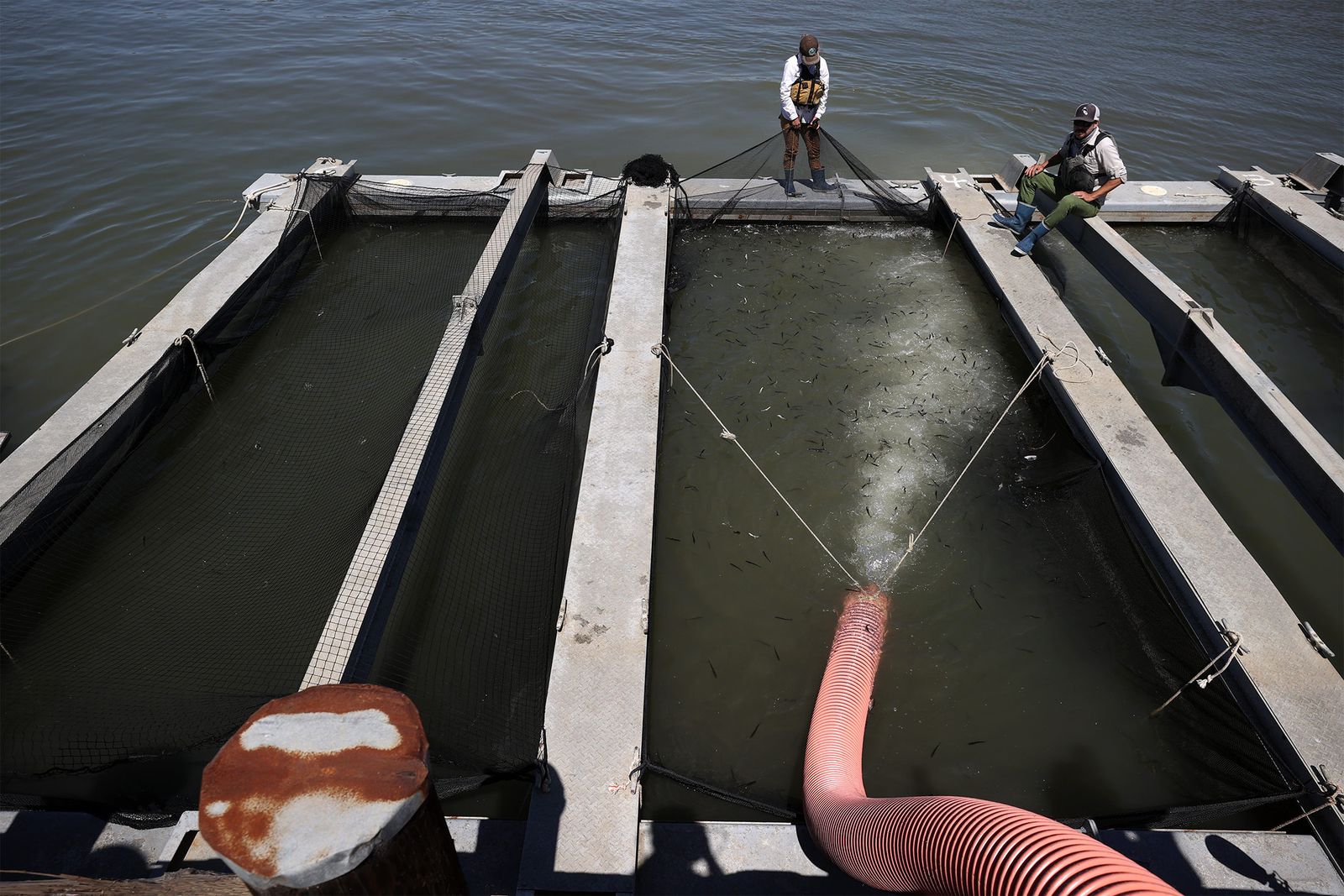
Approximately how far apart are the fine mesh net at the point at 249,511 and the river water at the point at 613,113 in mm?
1531

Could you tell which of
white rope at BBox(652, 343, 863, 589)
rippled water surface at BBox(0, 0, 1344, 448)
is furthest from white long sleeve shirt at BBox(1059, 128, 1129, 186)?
white rope at BBox(652, 343, 863, 589)

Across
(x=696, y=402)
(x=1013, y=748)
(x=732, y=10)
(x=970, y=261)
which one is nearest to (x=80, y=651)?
(x=696, y=402)

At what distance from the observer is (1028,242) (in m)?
7.51

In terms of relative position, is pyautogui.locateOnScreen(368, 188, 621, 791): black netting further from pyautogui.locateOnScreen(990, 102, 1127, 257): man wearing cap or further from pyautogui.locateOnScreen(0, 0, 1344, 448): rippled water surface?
pyautogui.locateOnScreen(990, 102, 1127, 257): man wearing cap

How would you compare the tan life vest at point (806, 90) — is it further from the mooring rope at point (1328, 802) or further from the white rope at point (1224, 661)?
the mooring rope at point (1328, 802)

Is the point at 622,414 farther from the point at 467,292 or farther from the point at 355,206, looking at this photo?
the point at 355,206

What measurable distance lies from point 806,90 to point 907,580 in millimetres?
6253

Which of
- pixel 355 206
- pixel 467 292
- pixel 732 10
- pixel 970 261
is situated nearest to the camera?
pixel 467 292

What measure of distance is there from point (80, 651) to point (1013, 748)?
19.7 ft

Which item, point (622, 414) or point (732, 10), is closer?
point (622, 414)

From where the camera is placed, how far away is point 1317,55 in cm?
1608

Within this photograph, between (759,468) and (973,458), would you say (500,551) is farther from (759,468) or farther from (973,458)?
(973,458)

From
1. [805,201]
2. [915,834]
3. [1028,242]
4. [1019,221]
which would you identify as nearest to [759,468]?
[915,834]

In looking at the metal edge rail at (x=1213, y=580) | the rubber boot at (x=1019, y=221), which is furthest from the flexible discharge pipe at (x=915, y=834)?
the rubber boot at (x=1019, y=221)
